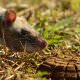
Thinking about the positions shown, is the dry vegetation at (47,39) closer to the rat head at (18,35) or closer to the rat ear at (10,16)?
the rat head at (18,35)

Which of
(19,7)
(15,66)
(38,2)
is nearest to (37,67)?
(15,66)

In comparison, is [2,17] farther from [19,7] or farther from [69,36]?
[19,7]

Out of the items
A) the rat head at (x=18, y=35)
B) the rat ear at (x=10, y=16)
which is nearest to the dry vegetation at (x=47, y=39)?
the rat head at (x=18, y=35)

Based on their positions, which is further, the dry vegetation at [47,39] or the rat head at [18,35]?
the rat head at [18,35]

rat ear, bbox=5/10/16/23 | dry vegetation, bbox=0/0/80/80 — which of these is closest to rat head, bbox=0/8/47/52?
rat ear, bbox=5/10/16/23

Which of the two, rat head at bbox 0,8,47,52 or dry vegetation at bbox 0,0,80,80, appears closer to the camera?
dry vegetation at bbox 0,0,80,80

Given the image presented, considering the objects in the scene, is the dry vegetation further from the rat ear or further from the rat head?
the rat ear

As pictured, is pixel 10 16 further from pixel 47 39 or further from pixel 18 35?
pixel 47 39
